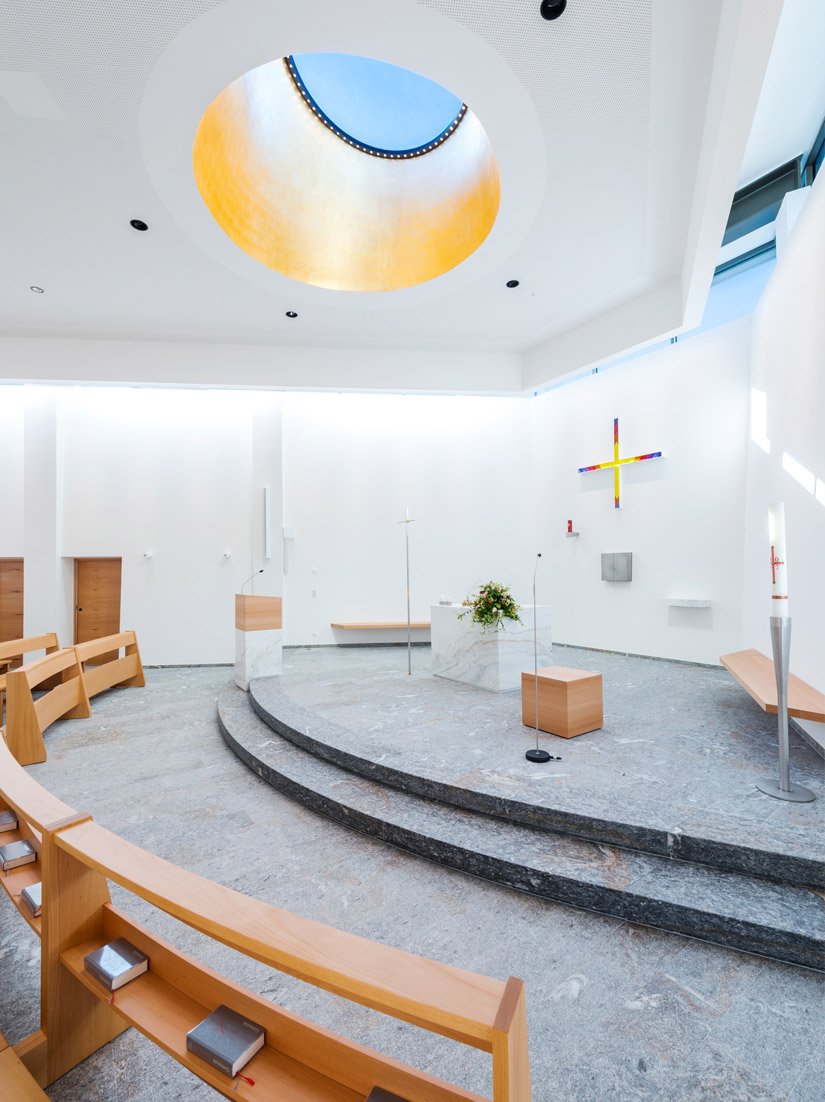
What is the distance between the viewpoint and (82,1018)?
1.54 m

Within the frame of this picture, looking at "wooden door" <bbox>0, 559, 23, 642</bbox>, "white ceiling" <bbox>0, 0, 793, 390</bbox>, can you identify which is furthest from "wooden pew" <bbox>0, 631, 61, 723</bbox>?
"white ceiling" <bbox>0, 0, 793, 390</bbox>

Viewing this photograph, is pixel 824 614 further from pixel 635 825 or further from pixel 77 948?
pixel 77 948

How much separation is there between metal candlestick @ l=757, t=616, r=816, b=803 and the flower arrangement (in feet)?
7.57

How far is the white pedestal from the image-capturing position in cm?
536

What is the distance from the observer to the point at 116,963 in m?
1.37

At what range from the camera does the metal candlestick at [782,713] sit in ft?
8.38

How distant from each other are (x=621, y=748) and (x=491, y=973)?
5.76 ft

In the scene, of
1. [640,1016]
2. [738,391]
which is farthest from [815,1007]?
[738,391]

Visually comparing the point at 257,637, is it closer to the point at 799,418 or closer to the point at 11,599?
the point at 11,599

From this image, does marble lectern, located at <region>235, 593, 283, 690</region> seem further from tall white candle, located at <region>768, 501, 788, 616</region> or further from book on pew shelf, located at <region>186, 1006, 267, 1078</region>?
book on pew shelf, located at <region>186, 1006, 267, 1078</region>

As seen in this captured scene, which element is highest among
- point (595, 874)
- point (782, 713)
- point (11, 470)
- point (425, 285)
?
point (425, 285)

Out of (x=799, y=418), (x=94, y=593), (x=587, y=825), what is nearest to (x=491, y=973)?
(x=587, y=825)

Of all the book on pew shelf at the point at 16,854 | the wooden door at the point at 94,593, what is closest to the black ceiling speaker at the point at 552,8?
the book on pew shelf at the point at 16,854

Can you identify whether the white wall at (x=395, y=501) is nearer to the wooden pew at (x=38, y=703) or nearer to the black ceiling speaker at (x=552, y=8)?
the wooden pew at (x=38, y=703)
